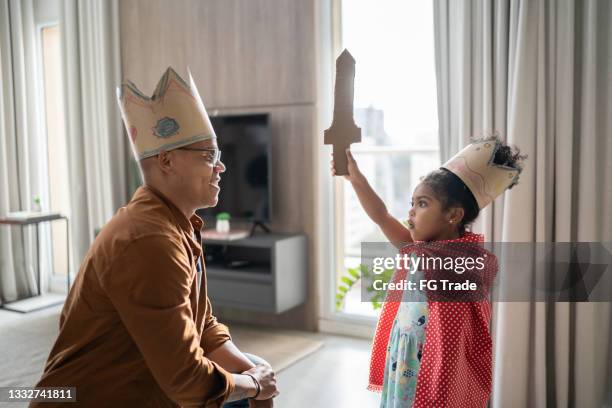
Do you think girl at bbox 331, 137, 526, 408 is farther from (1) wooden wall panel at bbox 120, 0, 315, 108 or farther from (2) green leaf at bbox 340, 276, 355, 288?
(1) wooden wall panel at bbox 120, 0, 315, 108

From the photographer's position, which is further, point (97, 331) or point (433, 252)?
point (433, 252)

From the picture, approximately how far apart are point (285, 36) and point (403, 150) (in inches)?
42.3

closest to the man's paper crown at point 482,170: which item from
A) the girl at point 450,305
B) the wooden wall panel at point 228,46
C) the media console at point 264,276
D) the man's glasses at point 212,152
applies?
the girl at point 450,305

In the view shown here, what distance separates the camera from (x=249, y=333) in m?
3.88

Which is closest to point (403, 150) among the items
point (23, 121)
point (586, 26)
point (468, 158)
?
point (586, 26)

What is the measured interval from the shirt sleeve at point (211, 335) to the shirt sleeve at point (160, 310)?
0.37 meters

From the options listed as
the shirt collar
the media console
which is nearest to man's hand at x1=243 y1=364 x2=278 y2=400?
the shirt collar

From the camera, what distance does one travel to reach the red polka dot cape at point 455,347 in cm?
165

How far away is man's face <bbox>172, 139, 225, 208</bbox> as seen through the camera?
1438mm

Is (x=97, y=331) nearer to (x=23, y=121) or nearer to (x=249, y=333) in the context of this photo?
(x=249, y=333)

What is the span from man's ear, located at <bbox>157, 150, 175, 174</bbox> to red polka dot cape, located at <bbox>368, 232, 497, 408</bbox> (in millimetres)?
817

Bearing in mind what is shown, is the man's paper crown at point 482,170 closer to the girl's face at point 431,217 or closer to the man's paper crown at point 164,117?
the girl's face at point 431,217

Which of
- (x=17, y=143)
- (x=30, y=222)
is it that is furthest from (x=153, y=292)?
(x=17, y=143)

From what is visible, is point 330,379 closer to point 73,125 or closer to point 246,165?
point 246,165
